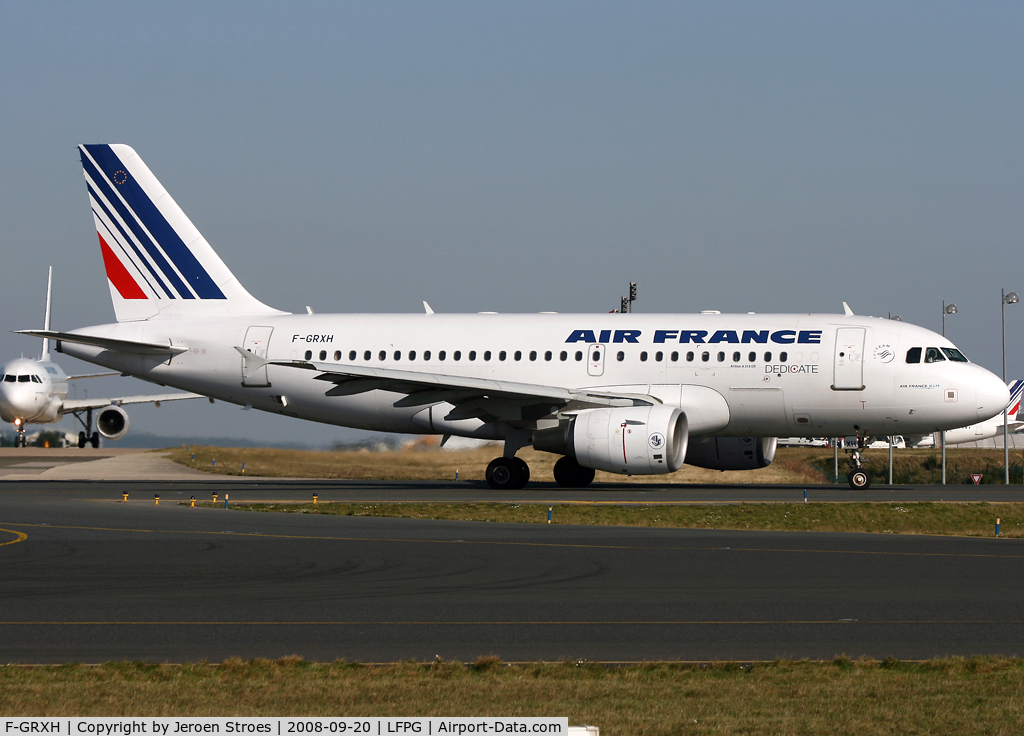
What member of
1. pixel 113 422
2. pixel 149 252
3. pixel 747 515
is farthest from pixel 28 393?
pixel 747 515

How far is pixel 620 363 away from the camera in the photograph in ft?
96.4

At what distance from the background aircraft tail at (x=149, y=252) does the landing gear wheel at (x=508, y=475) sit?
8.87 m

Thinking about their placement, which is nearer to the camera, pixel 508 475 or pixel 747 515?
pixel 747 515

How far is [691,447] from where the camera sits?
102ft

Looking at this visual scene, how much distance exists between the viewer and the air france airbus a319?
28.0 meters

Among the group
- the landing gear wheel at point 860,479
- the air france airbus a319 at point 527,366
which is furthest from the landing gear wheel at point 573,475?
the landing gear wheel at point 860,479

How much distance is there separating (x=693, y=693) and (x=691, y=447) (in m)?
23.7

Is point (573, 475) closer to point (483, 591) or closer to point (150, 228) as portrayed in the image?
point (150, 228)

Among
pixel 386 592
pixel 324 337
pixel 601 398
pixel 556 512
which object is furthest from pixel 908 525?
pixel 324 337

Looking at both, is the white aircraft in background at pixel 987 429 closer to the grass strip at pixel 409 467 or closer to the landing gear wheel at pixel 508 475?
the grass strip at pixel 409 467

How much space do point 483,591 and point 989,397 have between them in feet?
64.2

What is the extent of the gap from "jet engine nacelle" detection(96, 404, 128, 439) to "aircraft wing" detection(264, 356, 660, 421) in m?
22.4

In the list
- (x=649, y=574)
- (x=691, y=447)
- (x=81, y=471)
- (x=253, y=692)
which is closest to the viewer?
(x=253, y=692)

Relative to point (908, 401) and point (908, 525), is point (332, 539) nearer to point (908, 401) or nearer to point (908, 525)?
point (908, 525)
